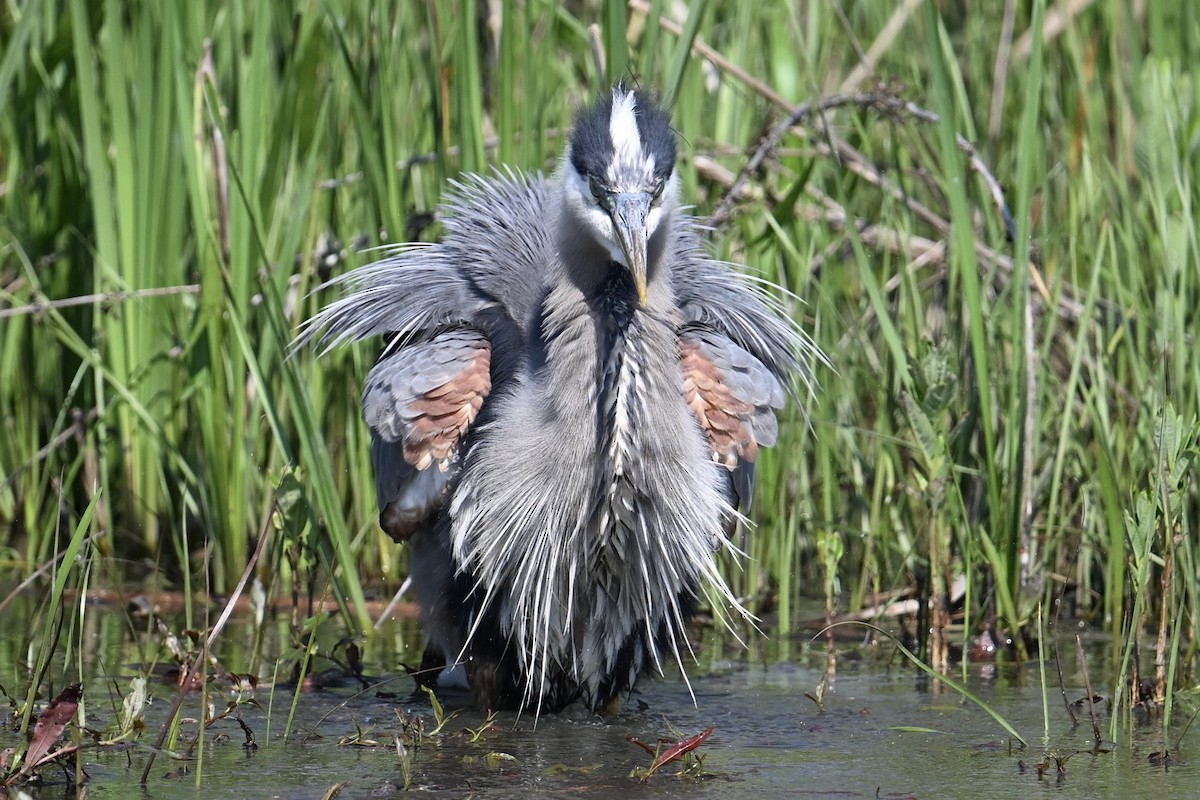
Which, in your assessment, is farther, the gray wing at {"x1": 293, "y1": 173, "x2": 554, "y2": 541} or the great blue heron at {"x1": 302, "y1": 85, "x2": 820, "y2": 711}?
the gray wing at {"x1": 293, "y1": 173, "x2": 554, "y2": 541}

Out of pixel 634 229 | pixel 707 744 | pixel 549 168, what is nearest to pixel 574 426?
pixel 634 229

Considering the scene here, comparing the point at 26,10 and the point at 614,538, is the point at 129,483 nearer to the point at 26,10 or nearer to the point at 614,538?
the point at 26,10

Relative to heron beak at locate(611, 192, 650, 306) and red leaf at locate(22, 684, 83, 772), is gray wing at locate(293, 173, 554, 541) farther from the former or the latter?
red leaf at locate(22, 684, 83, 772)

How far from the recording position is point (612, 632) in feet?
13.3

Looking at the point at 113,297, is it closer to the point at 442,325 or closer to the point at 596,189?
the point at 442,325

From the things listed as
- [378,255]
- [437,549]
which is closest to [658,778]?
[437,549]

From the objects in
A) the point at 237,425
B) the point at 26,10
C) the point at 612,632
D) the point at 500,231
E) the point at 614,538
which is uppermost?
the point at 26,10

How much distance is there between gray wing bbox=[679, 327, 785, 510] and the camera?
4.04 meters

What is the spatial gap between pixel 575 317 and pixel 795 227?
5.88 ft

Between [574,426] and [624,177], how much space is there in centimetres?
65

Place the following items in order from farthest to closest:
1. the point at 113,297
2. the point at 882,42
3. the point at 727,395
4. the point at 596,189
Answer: the point at 882,42 → the point at 113,297 → the point at 727,395 → the point at 596,189

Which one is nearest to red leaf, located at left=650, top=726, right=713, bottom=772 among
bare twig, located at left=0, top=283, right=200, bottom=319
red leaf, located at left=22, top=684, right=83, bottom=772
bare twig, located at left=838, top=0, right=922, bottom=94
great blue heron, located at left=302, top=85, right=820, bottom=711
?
great blue heron, located at left=302, top=85, right=820, bottom=711

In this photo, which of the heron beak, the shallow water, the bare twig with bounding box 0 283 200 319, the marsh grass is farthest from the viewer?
the bare twig with bounding box 0 283 200 319

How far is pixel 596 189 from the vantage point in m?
3.55
